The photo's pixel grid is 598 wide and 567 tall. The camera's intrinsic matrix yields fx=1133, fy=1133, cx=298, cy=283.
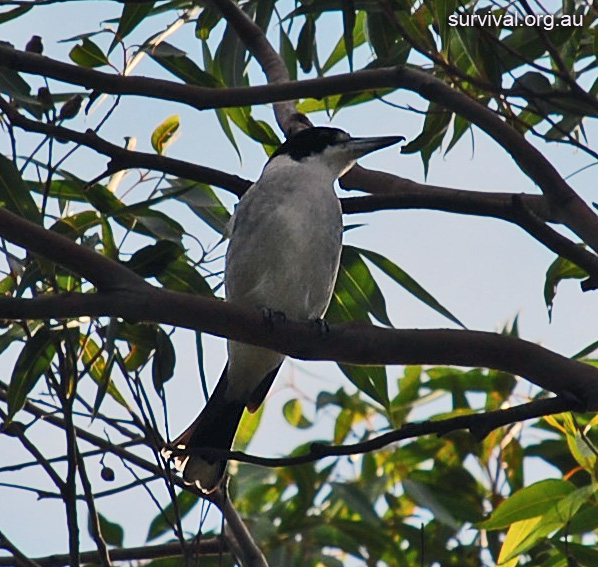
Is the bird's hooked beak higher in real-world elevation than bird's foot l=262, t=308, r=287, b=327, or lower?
higher

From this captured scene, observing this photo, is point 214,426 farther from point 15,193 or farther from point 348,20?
point 348,20

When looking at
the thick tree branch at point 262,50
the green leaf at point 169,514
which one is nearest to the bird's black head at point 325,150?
the thick tree branch at point 262,50

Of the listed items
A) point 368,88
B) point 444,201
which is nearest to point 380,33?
point 368,88

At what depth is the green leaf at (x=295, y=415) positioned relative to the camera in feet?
12.2

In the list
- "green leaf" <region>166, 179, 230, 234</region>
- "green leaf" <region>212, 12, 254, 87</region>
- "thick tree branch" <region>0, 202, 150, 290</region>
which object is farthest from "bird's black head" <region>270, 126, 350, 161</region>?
"thick tree branch" <region>0, 202, 150, 290</region>

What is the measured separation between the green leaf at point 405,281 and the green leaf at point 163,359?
20.9 inches

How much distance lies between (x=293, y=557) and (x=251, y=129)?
4.00ft

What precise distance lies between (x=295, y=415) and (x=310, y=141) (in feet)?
3.13

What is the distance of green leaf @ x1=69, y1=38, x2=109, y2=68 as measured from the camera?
2.60 meters

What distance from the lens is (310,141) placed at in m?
3.31

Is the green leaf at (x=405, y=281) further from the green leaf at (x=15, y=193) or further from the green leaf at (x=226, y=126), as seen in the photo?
the green leaf at (x=15, y=193)

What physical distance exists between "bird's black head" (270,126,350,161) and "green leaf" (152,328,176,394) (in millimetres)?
845

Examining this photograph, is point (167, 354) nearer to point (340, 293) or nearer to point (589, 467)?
point (340, 293)

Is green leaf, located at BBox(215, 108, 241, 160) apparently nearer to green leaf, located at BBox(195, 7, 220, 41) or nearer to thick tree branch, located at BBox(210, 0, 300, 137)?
thick tree branch, located at BBox(210, 0, 300, 137)
